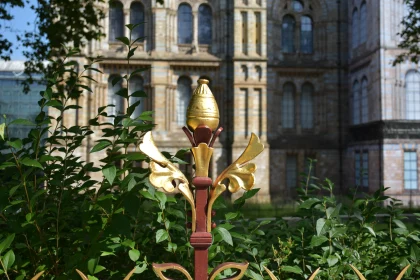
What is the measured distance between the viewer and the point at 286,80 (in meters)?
27.1

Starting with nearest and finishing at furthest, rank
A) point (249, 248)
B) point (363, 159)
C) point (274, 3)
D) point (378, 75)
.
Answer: point (249, 248) < point (378, 75) < point (363, 159) < point (274, 3)

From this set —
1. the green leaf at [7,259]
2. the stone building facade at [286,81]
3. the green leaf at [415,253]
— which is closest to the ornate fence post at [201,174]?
the green leaf at [7,259]

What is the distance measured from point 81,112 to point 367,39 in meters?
15.1

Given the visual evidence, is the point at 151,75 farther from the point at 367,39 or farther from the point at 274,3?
the point at 367,39

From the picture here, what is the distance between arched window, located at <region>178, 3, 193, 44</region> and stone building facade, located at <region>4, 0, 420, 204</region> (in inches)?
2.1

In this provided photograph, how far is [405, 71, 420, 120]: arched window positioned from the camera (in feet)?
77.6

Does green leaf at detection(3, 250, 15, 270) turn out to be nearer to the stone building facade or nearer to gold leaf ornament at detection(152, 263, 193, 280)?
A: gold leaf ornament at detection(152, 263, 193, 280)

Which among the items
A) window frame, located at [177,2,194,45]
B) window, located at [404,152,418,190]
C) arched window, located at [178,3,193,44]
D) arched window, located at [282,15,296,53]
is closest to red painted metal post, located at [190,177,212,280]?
window, located at [404,152,418,190]

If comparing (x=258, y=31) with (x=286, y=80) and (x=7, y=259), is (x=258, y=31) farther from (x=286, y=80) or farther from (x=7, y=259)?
(x=7, y=259)

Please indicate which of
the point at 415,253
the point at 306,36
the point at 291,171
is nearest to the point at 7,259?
the point at 415,253

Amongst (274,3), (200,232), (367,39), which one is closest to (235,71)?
(274,3)

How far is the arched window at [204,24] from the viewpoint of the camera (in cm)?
2608

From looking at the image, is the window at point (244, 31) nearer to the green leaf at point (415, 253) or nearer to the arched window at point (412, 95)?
the arched window at point (412, 95)

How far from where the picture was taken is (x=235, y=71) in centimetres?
2495
